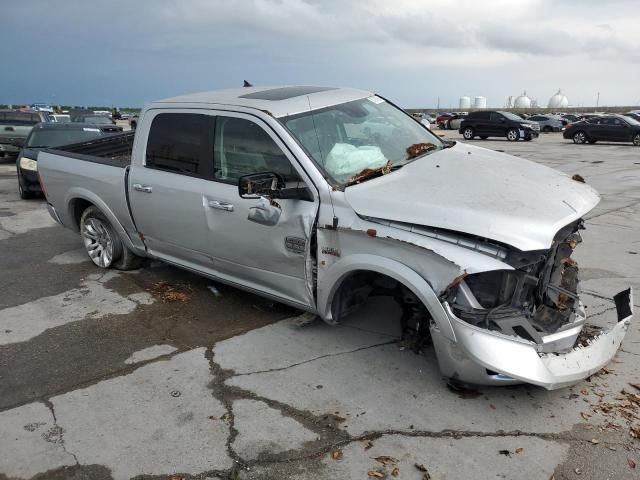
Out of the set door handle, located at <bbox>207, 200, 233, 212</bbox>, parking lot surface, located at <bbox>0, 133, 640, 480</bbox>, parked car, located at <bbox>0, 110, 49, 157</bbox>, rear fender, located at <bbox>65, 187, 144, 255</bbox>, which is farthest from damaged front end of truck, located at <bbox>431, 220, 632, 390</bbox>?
parked car, located at <bbox>0, 110, 49, 157</bbox>

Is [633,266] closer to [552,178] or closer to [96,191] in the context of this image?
[552,178]

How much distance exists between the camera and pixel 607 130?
2456cm

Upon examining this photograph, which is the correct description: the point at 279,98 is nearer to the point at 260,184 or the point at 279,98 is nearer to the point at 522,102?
the point at 260,184

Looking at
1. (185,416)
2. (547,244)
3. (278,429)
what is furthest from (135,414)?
(547,244)

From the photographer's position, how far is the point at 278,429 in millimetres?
→ 3066

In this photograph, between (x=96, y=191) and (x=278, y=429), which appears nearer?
(x=278, y=429)

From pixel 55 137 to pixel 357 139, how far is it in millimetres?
9239

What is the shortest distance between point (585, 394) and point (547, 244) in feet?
3.78

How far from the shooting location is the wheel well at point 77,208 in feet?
19.2

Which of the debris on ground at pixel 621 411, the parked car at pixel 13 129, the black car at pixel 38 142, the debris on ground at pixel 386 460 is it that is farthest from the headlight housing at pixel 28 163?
the debris on ground at pixel 621 411

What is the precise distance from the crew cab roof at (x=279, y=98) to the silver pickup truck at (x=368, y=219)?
0.02 metres

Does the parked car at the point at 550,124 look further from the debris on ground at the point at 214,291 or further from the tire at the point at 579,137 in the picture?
the debris on ground at the point at 214,291

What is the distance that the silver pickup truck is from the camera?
2967 mm

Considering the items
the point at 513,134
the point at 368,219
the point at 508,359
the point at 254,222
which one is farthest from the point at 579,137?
the point at 508,359
